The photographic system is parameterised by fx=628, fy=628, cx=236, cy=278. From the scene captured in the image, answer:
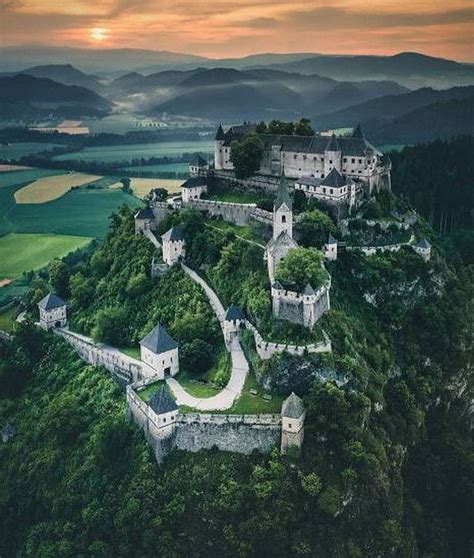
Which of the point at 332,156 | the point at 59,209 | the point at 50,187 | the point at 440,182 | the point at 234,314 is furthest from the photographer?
the point at 50,187

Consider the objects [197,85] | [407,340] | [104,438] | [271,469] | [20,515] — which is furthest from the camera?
[197,85]

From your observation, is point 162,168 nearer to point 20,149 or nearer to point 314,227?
point 20,149

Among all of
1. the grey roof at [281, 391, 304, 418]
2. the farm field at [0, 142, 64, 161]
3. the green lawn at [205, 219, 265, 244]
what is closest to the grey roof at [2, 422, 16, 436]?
the green lawn at [205, 219, 265, 244]

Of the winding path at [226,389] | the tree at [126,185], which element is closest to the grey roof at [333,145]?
the winding path at [226,389]

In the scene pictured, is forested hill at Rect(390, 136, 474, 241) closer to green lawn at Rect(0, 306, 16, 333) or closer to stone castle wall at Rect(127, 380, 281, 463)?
stone castle wall at Rect(127, 380, 281, 463)

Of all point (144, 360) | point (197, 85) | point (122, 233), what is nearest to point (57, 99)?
point (197, 85)

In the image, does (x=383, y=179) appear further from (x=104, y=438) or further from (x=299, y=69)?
(x=299, y=69)

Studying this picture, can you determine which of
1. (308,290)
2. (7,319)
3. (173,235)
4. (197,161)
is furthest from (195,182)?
(7,319)
